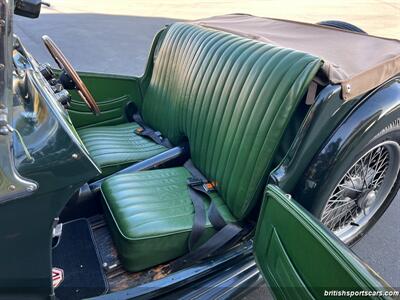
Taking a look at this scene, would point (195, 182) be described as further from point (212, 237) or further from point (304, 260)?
point (304, 260)

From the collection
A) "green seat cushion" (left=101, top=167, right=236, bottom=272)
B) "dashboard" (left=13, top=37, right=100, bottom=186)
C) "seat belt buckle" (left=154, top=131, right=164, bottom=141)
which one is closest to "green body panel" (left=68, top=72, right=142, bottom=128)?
"seat belt buckle" (left=154, top=131, right=164, bottom=141)

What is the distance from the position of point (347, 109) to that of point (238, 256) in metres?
0.84

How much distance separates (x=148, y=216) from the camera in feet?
6.06

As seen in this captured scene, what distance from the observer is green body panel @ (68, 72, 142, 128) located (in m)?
2.85

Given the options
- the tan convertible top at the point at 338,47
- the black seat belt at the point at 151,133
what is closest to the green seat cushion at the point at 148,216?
the black seat belt at the point at 151,133

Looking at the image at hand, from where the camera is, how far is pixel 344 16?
10.4m

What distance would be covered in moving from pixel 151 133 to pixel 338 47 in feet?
4.38

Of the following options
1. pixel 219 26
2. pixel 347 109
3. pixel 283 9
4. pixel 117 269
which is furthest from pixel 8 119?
pixel 283 9

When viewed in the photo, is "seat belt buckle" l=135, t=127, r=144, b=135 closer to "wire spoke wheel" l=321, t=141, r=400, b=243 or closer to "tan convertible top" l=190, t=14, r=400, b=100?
"tan convertible top" l=190, t=14, r=400, b=100

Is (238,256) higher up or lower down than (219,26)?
lower down

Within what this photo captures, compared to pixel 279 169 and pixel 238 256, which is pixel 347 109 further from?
pixel 238 256

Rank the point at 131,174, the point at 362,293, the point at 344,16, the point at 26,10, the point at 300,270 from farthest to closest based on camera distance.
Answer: the point at 344,16, the point at 131,174, the point at 26,10, the point at 300,270, the point at 362,293

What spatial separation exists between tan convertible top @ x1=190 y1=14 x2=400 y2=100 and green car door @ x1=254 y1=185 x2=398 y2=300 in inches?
24.7

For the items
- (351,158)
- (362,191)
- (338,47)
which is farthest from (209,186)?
(338,47)
